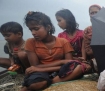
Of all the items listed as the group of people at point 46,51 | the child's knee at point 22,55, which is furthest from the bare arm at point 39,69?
the child's knee at point 22,55

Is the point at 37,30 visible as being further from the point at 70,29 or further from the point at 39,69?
the point at 70,29

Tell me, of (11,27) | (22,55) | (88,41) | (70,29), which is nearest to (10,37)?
(11,27)

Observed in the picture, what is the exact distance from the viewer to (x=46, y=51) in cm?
267

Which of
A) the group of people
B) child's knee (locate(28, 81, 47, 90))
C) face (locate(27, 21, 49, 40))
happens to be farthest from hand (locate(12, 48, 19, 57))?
child's knee (locate(28, 81, 47, 90))

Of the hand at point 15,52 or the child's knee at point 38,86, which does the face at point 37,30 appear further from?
the hand at point 15,52

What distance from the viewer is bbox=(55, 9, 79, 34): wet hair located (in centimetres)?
353

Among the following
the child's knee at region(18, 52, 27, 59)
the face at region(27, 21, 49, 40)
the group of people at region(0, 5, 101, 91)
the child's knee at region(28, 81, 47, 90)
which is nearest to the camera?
the child's knee at region(28, 81, 47, 90)

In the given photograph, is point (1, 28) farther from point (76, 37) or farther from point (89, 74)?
point (89, 74)

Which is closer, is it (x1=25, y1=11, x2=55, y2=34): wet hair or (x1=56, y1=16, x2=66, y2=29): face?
(x1=25, y1=11, x2=55, y2=34): wet hair

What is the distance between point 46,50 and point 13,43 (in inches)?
42.3

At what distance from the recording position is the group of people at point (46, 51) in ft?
7.91

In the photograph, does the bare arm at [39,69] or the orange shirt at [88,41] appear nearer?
the bare arm at [39,69]

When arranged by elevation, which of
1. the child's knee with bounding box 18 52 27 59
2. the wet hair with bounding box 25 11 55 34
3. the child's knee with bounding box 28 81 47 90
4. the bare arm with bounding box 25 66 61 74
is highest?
the wet hair with bounding box 25 11 55 34

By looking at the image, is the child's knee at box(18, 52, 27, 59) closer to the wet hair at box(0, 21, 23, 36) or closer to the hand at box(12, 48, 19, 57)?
the hand at box(12, 48, 19, 57)
